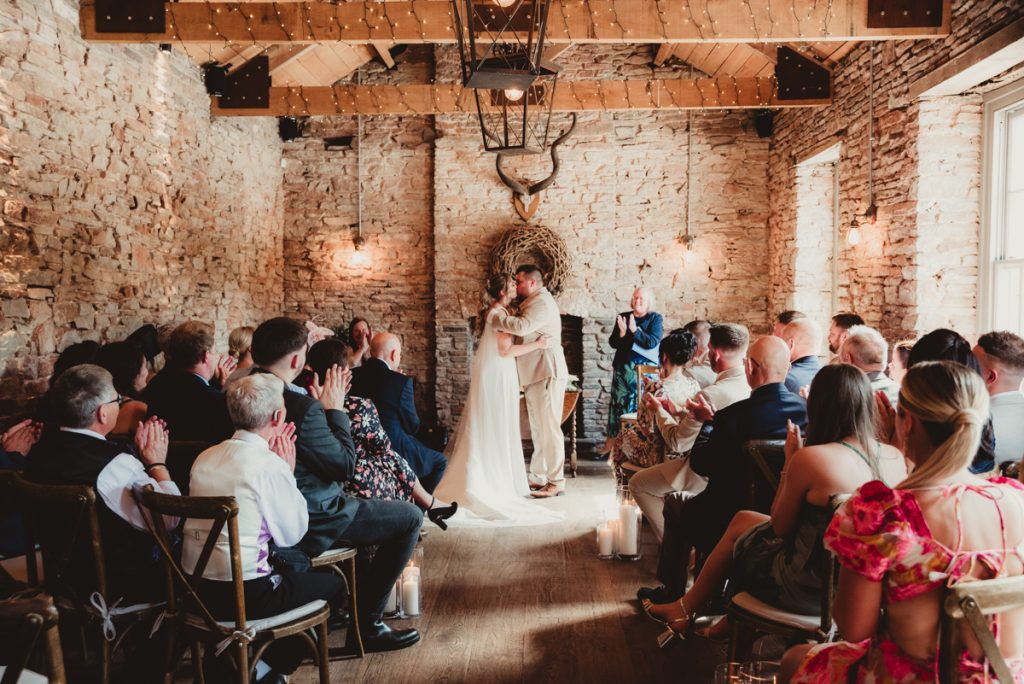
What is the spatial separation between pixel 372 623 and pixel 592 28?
3.93m

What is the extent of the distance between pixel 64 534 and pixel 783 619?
231 centimetres

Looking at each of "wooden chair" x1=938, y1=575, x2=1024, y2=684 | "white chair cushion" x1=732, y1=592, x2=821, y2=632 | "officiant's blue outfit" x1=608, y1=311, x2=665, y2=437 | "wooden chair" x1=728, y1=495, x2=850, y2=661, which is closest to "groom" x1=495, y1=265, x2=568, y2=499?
"officiant's blue outfit" x1=608, y1=311, x2=665, y2=437

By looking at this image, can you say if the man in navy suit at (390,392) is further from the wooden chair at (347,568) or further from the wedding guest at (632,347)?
the wedding guest at (632,347)

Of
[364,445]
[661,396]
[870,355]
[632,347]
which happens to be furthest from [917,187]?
[364,445]

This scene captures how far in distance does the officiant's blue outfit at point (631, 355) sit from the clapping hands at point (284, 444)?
467 cm

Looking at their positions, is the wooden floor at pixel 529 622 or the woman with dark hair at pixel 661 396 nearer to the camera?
the wooden floor at pixel 529 622

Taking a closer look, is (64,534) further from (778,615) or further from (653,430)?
(653,430)

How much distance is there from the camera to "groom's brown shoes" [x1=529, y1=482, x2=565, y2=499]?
236 inches

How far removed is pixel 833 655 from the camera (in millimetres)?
1848

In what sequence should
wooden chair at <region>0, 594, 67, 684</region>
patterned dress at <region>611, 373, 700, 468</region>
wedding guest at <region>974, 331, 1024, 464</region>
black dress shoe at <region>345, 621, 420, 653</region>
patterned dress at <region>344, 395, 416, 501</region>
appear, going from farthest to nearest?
1. patterned dress at <region>611, 373, 700, 468</region>
2. patterned dress at <region>344, 395, 416, 501</region>
3. wedding guest at <region>974, 331, 1024, 464</region>
4. black dress shoe at <region>345, 621, 420, 653</region>
5. wooden chair at <region>0, 594, 67, 684</region>

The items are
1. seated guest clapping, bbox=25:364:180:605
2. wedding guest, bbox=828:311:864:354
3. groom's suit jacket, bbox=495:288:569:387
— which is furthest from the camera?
groom's suit jacket, bbox=495:288:569:387

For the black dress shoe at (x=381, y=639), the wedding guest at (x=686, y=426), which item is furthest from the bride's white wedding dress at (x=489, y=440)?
the black dress shoe at (x=381, y=639)

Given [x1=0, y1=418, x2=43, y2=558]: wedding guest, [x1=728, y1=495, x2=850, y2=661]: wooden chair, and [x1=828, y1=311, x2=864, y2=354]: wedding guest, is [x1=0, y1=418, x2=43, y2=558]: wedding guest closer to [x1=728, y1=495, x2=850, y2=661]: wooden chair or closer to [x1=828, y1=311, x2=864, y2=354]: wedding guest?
[x1=728, y1=495, x2=850, y2=661]: wooden chair

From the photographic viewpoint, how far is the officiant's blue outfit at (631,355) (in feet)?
23.2
